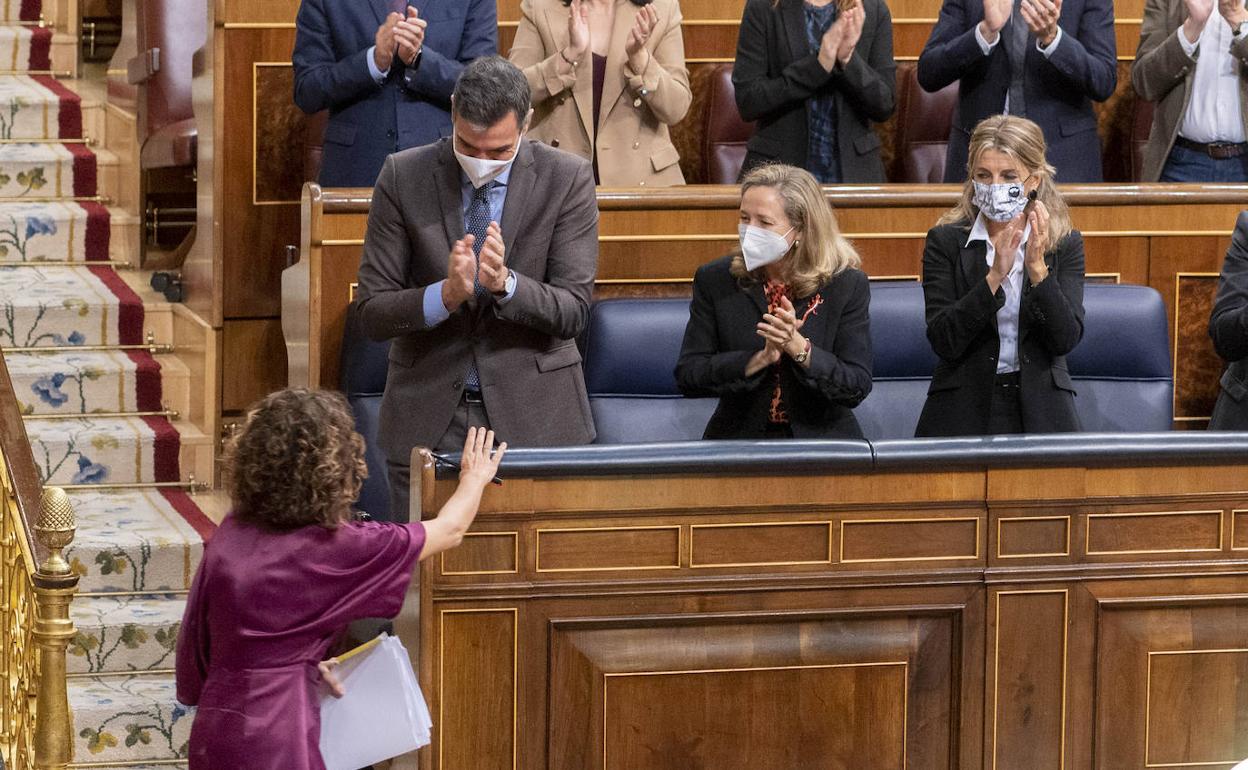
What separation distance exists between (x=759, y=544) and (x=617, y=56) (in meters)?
1.78

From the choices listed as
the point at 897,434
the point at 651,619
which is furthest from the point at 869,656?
the point at 897,434

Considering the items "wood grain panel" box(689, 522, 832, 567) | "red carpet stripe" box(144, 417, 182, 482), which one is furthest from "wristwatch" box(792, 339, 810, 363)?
"red carpet stripe" box(144, 417, 182, 482)

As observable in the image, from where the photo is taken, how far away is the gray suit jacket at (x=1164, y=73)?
4.70m

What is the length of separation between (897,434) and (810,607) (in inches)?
50.3

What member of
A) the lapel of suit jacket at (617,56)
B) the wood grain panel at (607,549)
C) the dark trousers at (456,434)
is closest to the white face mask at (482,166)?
the dark trousers at (456,434)

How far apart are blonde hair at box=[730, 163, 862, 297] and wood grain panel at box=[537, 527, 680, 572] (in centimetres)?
76

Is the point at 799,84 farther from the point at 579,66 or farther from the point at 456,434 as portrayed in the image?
the point at 456,434

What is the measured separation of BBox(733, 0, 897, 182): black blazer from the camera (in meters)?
4.55

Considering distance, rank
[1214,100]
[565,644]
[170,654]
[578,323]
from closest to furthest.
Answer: [565,644] → [578,323] → [170,654] → [1214,100]

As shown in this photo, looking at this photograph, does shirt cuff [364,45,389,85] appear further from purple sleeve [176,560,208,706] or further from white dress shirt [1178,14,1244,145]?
white dress shirt [1178,14,1244,145]

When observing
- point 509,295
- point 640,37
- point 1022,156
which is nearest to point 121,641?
point 509,295

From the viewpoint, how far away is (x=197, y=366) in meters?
4.90

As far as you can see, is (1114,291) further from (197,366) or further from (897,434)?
(197,366)

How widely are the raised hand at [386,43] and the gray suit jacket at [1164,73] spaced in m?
1.92
